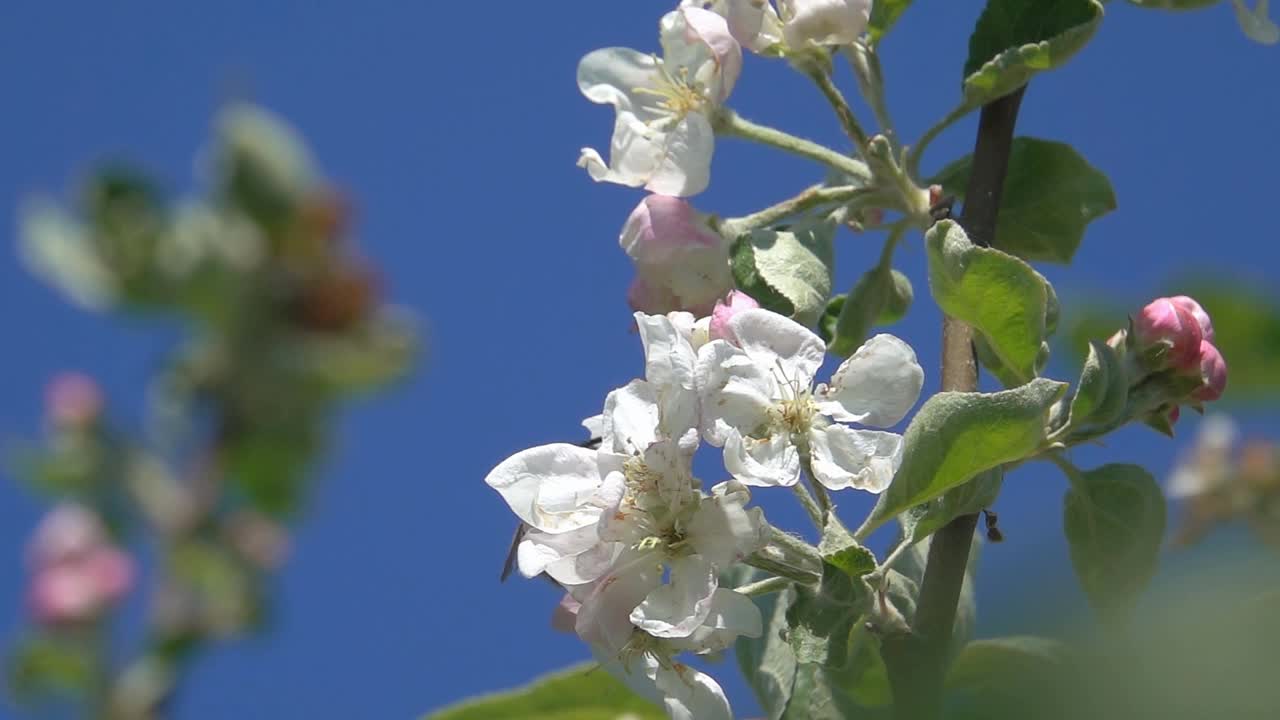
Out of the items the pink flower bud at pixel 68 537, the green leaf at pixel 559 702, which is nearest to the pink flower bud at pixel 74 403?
the pink flower bud at pixel 68 537

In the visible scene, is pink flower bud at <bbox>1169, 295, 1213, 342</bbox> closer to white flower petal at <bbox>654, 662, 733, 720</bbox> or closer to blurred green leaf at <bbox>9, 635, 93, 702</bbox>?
white flower petal at <bbox>654, 662, 733, 720</bbox>

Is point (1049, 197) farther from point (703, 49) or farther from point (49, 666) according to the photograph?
point (49, 666)

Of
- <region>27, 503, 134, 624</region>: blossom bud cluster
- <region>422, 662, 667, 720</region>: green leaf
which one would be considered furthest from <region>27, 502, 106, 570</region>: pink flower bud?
<region>422, 662, 667, 720</region>: green leaf

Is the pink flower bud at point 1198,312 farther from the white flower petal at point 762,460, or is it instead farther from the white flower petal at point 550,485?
the white flower petal at point 550,485

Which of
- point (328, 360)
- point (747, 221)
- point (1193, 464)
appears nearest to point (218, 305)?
point (328, 360)

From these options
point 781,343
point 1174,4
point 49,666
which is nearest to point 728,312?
point 781,343

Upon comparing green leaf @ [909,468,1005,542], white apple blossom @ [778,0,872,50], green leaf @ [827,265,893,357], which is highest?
white apple blossom @ [778,0,872,50]
